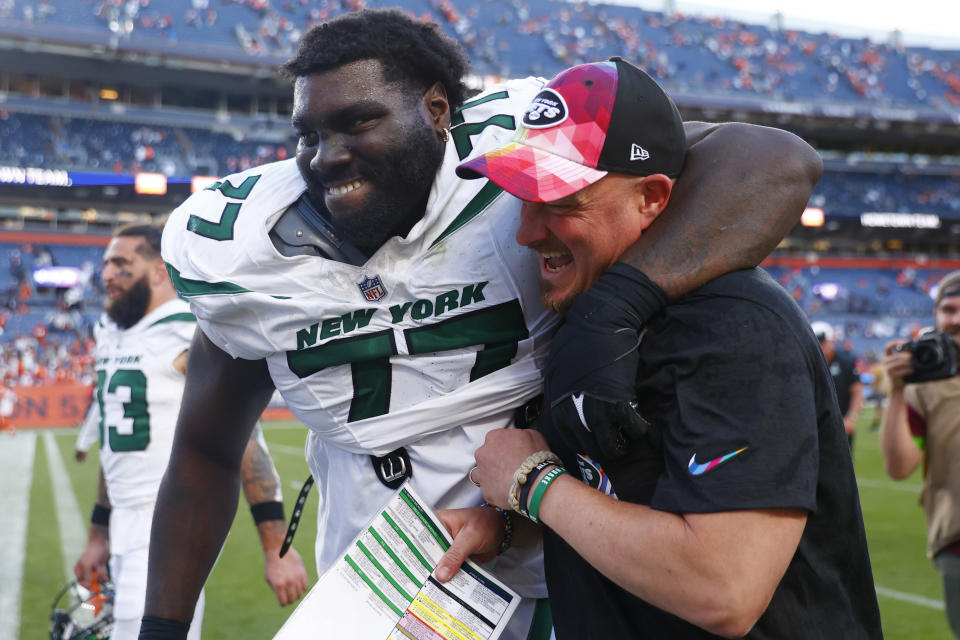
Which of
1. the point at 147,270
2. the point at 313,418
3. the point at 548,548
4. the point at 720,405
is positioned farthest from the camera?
the point at 147,270

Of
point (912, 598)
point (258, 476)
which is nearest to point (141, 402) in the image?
point (258, 476)

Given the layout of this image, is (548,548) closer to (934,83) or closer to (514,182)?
(514,182)

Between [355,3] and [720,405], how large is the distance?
108 feet

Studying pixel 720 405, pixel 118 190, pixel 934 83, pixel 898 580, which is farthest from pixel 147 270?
pixel 934 83

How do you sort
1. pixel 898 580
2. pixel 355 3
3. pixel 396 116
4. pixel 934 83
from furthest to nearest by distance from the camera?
pixel 934 83, pixel 355 3, pixel 898 580, pixel 396 116

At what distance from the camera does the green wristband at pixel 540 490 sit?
1310mm

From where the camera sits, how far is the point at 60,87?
94.1 feet

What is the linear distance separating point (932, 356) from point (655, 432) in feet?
8.11

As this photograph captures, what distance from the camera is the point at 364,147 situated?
1.62 m

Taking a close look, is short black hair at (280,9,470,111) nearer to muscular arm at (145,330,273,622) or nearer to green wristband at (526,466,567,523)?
muscular arm at (145,330,273,622)

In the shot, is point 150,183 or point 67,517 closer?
point 67,517

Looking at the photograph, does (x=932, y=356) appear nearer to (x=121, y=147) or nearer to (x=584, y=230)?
(x=584, y=230)

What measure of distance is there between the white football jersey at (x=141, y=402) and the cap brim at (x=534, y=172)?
3.09 m

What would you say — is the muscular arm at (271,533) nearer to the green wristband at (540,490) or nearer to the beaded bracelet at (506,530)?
the beaded bracelet at (506,530)
